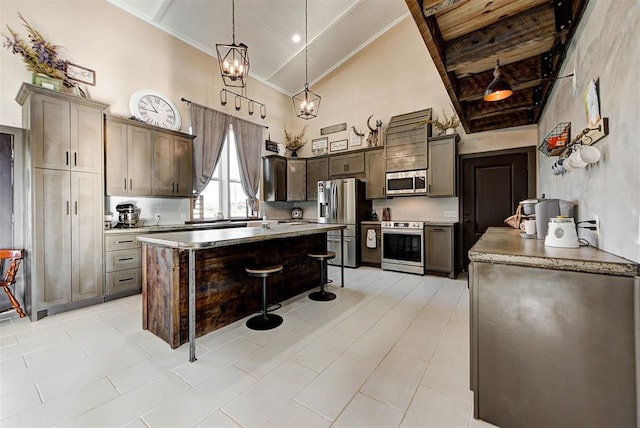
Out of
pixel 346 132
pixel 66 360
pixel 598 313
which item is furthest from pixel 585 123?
pixel 346 132

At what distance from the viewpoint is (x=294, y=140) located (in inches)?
264

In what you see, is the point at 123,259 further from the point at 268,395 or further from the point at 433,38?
the point at 433,38

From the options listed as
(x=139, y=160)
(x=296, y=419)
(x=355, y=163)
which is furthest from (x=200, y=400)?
(x=355, y=163)

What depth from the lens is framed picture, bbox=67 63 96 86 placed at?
3.49 meters

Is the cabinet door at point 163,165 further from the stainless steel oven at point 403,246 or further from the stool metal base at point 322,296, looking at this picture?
the stainless steel oven at point 403,246

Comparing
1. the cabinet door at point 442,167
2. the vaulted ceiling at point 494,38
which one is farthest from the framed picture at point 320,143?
the vaulted ceiling at point 494,38

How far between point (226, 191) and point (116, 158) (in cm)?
207

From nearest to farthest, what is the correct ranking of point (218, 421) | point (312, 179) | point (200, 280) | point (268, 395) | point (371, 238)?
point (218, 421) < point (268, 395) < point (200, 280) < point (371, 238) < point (312, 179)

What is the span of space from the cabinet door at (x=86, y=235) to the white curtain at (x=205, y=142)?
62.0 inches

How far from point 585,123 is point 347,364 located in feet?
7.70

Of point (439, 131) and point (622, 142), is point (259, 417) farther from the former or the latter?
point (439, 131)

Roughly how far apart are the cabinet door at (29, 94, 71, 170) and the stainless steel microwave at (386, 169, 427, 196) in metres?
4.83

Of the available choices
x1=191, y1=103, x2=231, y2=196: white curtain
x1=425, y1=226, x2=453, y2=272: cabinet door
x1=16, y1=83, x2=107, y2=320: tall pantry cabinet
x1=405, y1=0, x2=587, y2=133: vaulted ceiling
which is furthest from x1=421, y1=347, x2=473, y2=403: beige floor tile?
x1=191, y1=103, x2=231, y2=196: white curtain

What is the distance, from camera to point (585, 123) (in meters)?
1.76
